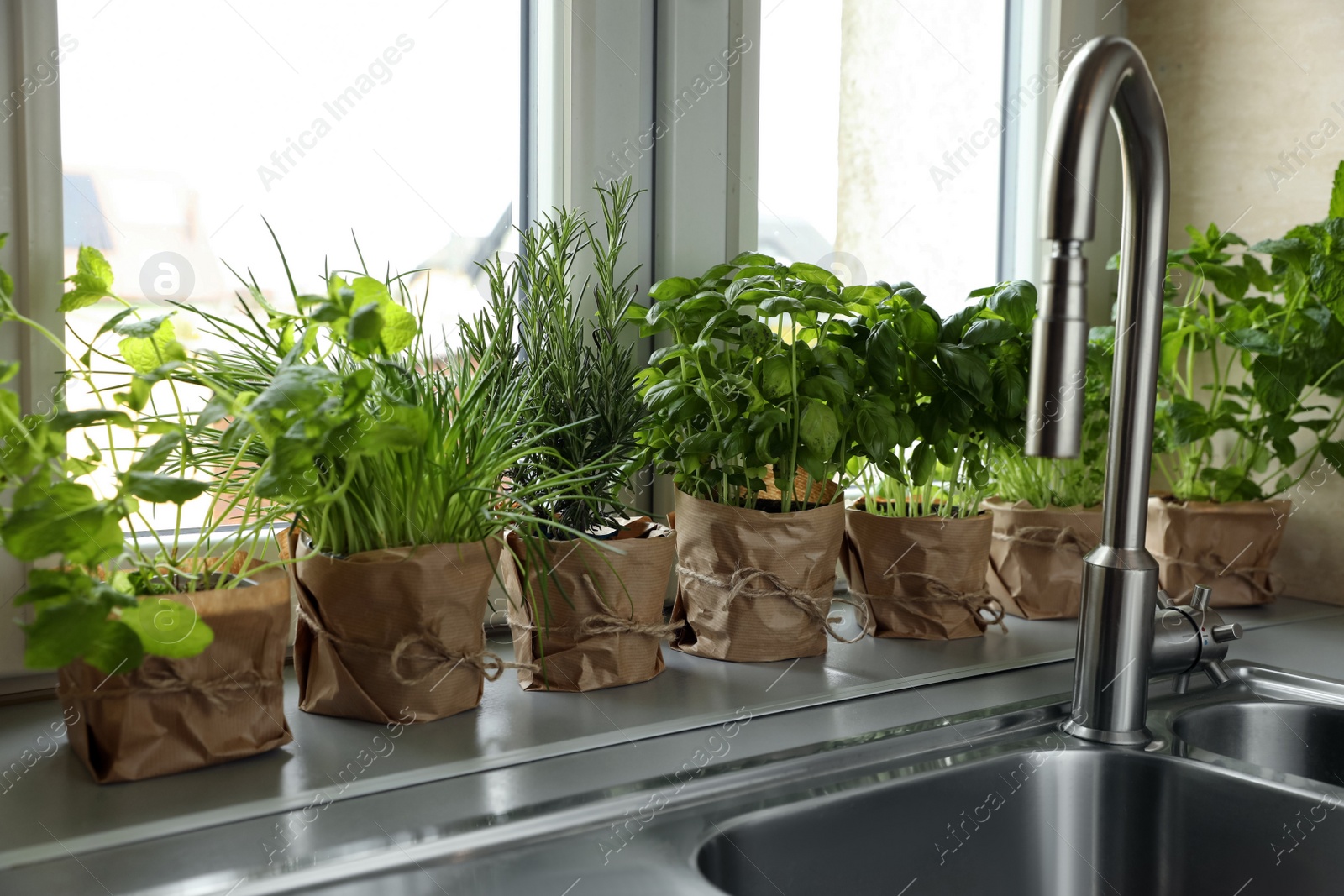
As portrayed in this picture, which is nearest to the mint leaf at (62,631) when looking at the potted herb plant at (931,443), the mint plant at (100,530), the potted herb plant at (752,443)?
the mint plant at (100,530)

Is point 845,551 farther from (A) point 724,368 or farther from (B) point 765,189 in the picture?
(B) point 765,189

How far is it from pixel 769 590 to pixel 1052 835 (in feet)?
0.99

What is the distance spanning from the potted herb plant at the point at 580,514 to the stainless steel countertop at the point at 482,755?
0.04m

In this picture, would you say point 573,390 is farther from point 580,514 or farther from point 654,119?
point 654,119

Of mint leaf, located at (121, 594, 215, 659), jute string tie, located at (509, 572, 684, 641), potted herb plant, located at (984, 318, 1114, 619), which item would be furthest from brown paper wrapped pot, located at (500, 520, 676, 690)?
potted herb plant, located at (984, 318, 1114, 619)

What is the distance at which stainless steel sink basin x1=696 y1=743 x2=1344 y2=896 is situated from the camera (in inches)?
29.3

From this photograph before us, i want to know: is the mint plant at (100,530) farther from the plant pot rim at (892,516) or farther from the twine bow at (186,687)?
the plant pot rim at (892,516)

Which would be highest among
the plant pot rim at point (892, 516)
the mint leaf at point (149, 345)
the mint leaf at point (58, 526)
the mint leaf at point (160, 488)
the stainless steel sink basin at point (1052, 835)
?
the mint leaf at point (149, 345)

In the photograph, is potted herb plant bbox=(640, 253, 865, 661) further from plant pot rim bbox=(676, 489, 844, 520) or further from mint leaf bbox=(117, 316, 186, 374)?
mint leaf bbox=(117, 316, 186, 374)

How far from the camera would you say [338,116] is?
1.01m

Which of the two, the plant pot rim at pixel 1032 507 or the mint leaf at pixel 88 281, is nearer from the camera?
the mint leaf at pixel 88 281

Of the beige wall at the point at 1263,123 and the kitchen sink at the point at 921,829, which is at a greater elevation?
the beige wall at the point at 1263,123

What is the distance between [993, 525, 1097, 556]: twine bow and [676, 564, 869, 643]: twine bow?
297 millimetres

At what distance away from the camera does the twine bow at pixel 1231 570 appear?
4.17 feet
